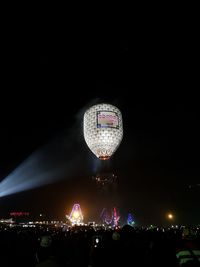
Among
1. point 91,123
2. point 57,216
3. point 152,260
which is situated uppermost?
point 57,216

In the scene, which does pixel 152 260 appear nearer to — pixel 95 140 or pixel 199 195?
pixel 95 140

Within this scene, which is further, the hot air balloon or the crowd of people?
the hot air balloon

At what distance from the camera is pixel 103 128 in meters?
17.4

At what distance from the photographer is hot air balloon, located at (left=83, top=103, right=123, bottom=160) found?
57.1 ft

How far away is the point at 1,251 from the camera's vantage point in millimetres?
12219

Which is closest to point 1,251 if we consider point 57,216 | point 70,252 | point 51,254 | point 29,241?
point 29,241

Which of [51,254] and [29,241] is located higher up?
[29,241]

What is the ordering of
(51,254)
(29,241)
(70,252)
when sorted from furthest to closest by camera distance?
(29,241) < (70,252) < (51,254)

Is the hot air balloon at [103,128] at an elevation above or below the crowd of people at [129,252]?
above

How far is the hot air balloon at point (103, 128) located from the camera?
17391mm

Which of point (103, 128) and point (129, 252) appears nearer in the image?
point (129, 252)

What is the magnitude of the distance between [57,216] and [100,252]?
240ft

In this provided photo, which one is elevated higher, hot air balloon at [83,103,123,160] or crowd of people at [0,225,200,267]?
hot air balloon at [83,103,123,160]

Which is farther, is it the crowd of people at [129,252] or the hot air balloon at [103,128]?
the hot air balloon at [103,128]
